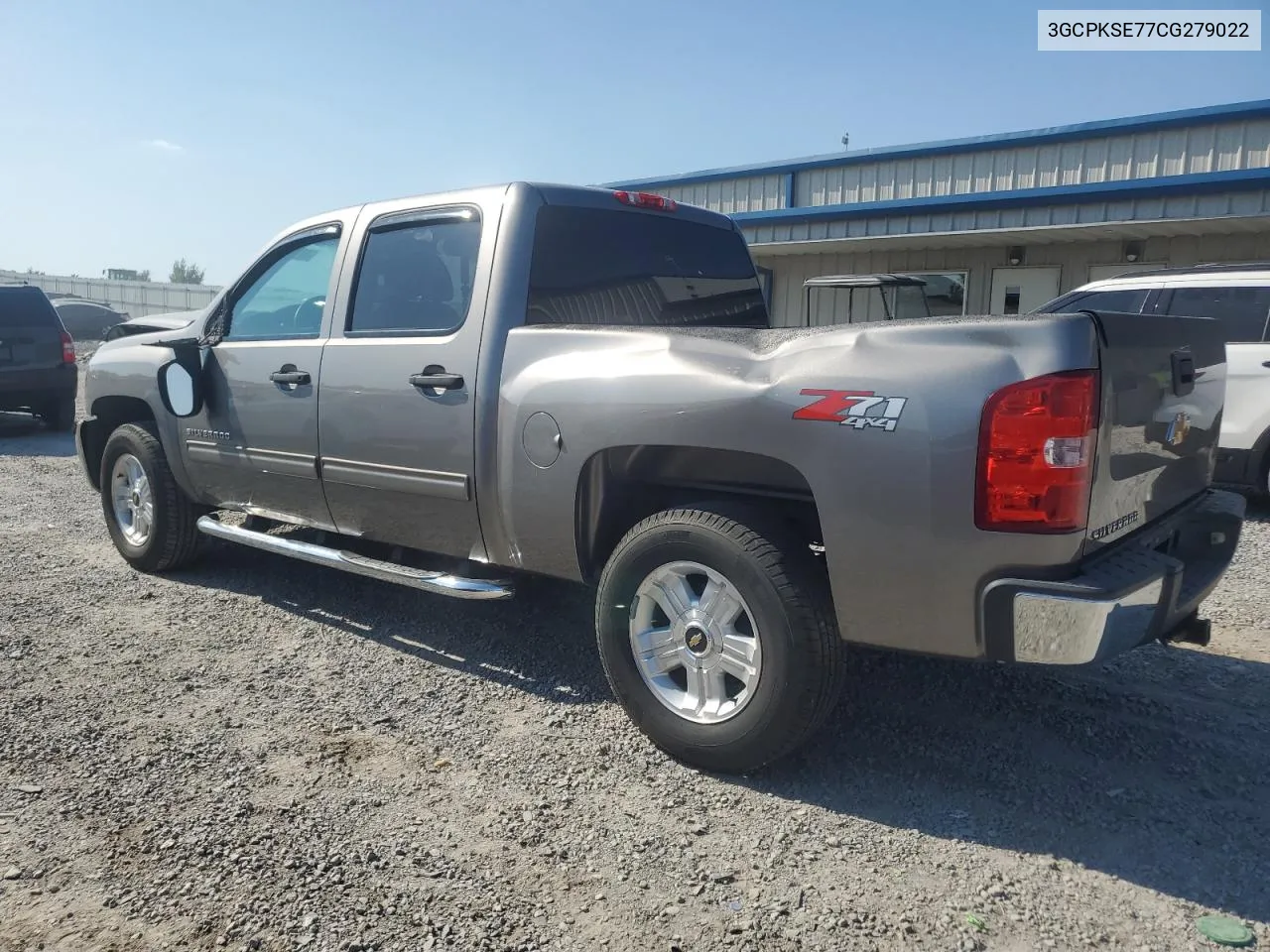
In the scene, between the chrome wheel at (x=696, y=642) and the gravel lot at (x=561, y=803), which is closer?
the gravel lot at (x=561, y=803)

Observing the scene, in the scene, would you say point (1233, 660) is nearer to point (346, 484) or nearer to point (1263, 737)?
point (1263, 737)

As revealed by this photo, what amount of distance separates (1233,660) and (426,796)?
139 inches

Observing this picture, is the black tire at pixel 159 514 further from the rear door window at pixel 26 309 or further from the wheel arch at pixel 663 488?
the rear door window at pixel 26 309

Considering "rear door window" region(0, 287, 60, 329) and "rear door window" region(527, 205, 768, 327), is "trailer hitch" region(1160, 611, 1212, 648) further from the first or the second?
→ "rear door window" region(0, 287, 60, 329)

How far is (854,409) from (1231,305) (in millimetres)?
6198

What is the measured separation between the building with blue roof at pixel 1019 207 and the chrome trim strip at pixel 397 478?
936 cm

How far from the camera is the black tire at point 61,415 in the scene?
40.5ft

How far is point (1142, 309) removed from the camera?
7660 mm

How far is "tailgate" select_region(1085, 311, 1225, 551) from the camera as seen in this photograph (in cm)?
268

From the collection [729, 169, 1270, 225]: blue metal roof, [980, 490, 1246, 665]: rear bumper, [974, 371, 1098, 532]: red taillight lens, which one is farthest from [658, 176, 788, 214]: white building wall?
[974, 371, 1098, 532]: red taillight lens

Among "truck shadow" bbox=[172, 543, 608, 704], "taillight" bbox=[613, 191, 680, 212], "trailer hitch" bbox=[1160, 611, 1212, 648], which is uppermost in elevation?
"taillight" bbox=[613, 191, 680, 212]

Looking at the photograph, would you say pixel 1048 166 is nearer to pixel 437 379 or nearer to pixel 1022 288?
pixel 1022 288

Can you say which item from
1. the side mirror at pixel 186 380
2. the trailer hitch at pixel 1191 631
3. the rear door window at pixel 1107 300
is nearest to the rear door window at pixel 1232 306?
the rear door window at pixel 1107 300

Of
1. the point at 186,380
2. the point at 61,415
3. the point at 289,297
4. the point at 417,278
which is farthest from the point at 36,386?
the point at 417,278
